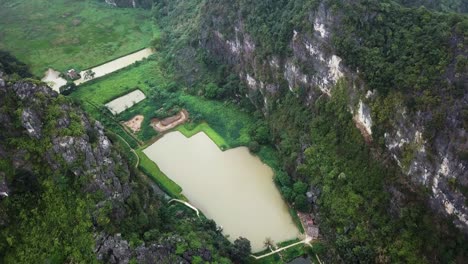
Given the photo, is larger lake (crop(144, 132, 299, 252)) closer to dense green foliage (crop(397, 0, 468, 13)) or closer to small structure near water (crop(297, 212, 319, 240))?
small structure near water (crop(297, 212, 319, 240))

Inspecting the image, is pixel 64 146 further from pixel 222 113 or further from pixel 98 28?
pixel 98 28

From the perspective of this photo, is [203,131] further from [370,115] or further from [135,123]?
[370,115]

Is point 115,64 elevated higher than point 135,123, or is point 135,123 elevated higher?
point 135,123

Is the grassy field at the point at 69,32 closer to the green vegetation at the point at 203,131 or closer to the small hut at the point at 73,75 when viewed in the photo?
the small hut at the point at 73,75

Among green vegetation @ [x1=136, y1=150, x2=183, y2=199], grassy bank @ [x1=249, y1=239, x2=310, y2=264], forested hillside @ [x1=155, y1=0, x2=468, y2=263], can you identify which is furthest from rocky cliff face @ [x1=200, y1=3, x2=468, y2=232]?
green vegetation @ [x1=136, y1=150, x2=183, y2=199]

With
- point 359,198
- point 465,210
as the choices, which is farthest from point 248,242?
point 465,210

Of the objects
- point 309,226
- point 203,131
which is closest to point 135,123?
point 203,131
